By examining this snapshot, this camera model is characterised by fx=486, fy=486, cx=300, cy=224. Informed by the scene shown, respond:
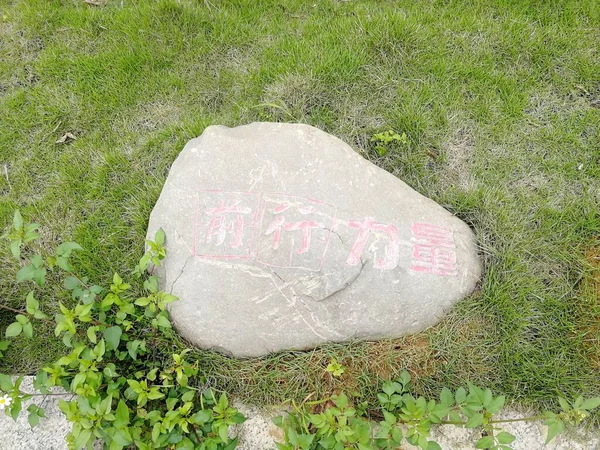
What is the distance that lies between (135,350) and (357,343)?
106cm

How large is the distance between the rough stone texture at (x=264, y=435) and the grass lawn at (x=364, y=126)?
15 cm

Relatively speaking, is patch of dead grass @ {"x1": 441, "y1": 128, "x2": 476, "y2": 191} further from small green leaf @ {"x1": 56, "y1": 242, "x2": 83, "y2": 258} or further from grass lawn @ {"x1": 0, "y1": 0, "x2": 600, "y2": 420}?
small green leaf @ {"x1": 56, "y1": 242, "x2": 83, "y2": 258}

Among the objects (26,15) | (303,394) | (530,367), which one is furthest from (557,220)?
(26,15)

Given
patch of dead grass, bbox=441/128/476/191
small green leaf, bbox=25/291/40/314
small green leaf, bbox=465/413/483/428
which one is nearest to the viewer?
small green leaf, bbox=465/413/483/428

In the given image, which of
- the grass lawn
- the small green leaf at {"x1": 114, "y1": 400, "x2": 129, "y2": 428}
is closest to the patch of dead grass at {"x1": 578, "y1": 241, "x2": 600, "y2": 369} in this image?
the grass lawn

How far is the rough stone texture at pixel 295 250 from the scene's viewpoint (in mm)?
2242

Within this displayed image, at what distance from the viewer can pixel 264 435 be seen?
2338mm

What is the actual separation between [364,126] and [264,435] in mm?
1807

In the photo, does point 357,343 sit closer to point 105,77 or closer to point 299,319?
point 299,319

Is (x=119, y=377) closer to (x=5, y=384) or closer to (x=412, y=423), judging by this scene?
(x=5, y=384)

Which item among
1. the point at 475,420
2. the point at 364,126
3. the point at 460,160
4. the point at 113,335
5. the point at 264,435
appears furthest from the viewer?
the point at 364,126

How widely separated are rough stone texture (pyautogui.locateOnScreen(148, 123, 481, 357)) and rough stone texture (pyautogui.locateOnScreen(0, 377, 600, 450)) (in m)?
0.39

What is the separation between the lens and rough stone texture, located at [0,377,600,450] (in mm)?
2240

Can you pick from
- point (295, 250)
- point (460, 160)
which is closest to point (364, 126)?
point (460, 160)
